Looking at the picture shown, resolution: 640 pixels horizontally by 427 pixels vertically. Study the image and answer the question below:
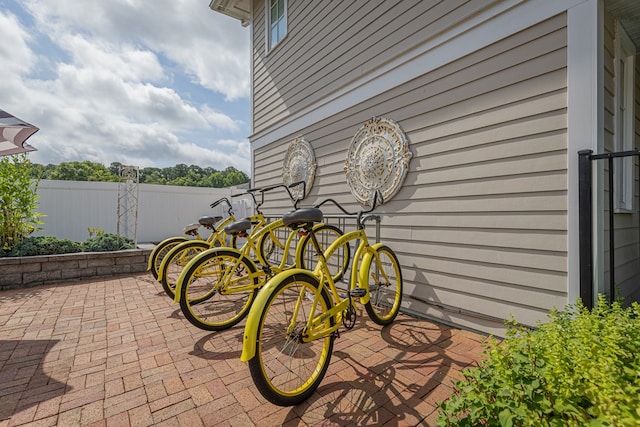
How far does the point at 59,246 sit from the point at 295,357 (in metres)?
4.81

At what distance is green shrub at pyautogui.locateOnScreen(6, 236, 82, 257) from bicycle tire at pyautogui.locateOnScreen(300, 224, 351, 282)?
390 centimetres

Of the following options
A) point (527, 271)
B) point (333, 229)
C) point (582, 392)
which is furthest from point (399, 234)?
point (582, 392)

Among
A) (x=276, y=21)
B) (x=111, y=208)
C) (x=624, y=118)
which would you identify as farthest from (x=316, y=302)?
(x=111, y=208)

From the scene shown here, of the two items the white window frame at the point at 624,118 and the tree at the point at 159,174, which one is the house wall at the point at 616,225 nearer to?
the white window frame at the point at 624,118

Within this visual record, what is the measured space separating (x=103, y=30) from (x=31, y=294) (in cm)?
540

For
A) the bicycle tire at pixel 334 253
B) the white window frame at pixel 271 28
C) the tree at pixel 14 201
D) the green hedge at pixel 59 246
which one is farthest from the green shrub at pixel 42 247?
the white window frame at pixel 271 28

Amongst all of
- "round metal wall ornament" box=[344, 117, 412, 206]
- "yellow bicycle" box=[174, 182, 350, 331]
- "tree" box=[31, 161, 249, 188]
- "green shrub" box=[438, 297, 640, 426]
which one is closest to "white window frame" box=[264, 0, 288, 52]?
"round metal wall ornament" box=[344, 117, 412, 206]

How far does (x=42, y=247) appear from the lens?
448 cm

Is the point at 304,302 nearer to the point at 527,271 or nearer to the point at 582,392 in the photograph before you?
the point at 582,392

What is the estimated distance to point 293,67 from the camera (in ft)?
15.9

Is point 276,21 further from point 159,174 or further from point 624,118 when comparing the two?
point 159,174

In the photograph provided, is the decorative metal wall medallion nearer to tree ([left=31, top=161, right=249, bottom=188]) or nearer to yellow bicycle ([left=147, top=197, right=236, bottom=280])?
yellow bicycle ([left=147, top=197, right=236, bottom=280])

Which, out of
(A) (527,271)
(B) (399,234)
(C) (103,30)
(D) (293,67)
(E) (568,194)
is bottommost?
(A) (527,271)

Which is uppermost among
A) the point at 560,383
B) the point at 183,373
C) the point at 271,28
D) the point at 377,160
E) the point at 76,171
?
the point at 76,171
